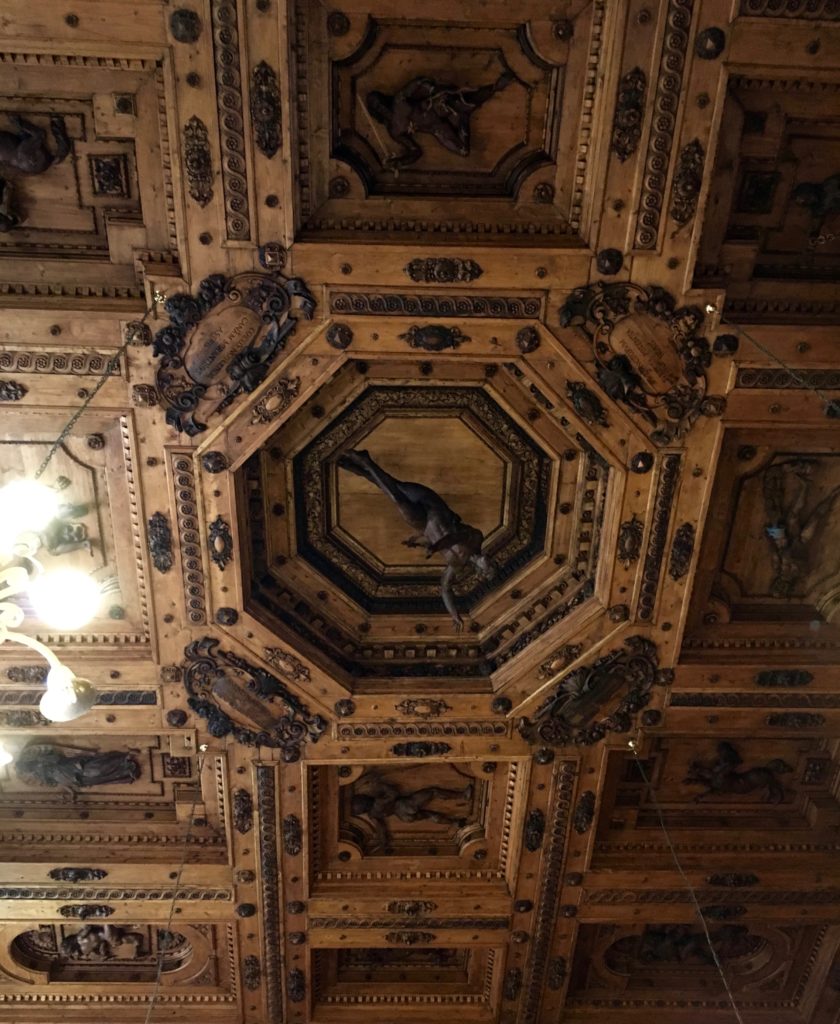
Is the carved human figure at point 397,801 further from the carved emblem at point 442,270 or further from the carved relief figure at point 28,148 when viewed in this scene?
the carved relief figure at point 28,148

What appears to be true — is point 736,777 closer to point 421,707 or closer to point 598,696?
point 598,696

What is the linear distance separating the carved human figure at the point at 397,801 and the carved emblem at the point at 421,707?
0.97 m

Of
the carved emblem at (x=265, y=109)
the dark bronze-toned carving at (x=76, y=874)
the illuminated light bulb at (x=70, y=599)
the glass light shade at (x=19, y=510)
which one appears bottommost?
the dark bronze-toned carving at (x=76, y=874)

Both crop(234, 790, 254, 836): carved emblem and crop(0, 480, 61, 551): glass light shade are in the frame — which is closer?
crop(0, 480, 61, 551): glass light shade

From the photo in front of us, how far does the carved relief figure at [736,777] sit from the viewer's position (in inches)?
283

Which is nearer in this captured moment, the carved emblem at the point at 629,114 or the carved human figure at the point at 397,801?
the carved emblem at the point at 629,114

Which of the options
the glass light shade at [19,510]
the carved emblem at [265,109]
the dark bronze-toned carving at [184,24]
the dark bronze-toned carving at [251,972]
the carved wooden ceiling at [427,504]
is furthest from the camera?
the dark bronze-toned carving at [251,972]

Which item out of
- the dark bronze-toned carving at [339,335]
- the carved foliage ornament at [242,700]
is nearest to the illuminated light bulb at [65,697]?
the carved foliage ornament at [242,700]

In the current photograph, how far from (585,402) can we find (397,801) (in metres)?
3.74

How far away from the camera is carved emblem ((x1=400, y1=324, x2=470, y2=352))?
17.5 ft

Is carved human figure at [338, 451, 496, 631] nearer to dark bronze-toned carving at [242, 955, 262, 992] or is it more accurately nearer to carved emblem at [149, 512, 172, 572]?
carved emblem at [149, 512, 172, 572]

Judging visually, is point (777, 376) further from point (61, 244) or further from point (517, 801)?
point (61, 244)

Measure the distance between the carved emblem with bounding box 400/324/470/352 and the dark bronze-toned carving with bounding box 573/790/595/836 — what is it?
3823 millimetres

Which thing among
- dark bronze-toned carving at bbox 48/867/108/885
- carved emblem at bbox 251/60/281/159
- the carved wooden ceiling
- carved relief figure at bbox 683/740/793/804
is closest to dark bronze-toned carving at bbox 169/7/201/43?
the carved wooden ceiling
